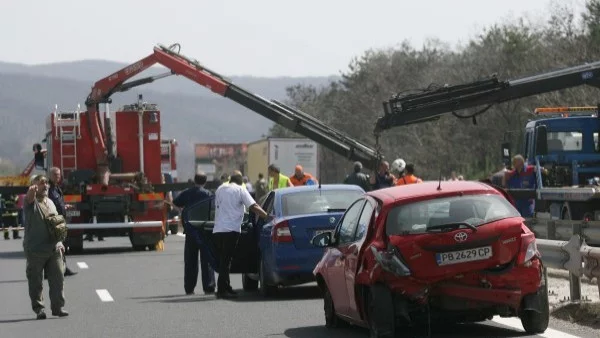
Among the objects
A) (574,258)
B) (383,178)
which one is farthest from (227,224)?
(383,178)

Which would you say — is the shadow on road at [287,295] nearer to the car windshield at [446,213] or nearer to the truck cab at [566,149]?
the car windshield at [446,213]

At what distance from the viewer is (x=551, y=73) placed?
1097 inches

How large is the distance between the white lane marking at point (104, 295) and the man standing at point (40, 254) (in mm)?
2304

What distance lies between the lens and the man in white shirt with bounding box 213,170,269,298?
60.8ft

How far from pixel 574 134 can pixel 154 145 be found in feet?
32.6

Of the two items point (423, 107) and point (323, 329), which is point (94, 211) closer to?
point (423, 107)

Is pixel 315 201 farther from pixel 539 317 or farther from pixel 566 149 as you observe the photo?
pixel 566 149

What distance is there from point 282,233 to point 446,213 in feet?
18.3

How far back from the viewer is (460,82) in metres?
72.4

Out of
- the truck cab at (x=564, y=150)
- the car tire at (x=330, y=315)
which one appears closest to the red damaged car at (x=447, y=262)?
the car tire at (x=330, y=315)

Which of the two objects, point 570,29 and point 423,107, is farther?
point 570,29

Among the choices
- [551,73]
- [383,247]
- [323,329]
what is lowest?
[323,329]

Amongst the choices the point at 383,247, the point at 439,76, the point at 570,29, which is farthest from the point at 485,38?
the point at 383,247

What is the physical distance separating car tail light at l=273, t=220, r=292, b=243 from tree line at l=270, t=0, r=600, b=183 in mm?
25917
